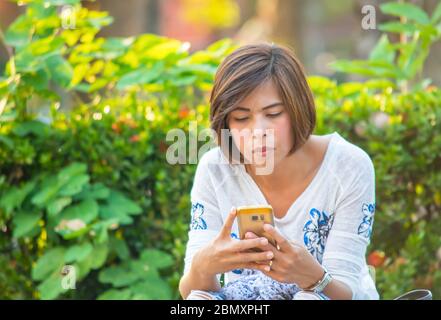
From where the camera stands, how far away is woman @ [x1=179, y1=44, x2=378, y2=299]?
109 inches

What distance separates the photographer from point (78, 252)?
4.02 m

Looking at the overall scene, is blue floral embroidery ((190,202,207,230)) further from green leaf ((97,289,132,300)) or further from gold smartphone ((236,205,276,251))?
green leaf ((97,289,132,300))

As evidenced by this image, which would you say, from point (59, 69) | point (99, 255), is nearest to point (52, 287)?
point (99, 255)

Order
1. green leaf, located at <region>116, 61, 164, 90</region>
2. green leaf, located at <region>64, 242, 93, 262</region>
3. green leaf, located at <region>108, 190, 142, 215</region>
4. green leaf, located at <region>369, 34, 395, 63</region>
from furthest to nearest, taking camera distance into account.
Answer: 1. green leaf, located at <region>369, 34, 395, 63</region>
2. green leaf, located at <region>116, 61, 164, 90</region>
3. green leaf, located at <region>108, 190, 142, 215</region>
4. green leaf, located at <region>64, 242, 93, 262</region>

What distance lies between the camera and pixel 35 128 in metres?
4.17

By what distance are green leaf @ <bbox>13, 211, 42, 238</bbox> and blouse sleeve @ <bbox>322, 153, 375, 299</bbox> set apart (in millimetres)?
1691

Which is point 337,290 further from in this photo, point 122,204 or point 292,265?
point 122,204

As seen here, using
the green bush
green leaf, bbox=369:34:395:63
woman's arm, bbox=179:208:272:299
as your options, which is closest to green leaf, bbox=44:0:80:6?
the green bush

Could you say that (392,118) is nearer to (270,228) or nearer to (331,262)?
(331,262)

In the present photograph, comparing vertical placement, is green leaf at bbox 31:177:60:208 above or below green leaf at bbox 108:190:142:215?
above

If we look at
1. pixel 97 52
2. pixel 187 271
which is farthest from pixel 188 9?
pixel 187 271

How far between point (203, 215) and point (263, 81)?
1.78ft

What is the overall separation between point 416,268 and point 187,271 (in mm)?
1762

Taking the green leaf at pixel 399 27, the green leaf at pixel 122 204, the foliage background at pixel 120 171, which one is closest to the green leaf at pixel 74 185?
the foliage background at pixel 120 171
